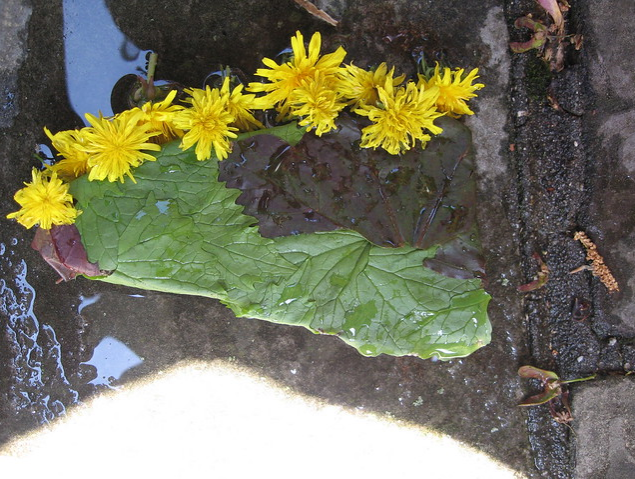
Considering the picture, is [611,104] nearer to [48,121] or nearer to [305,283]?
[305,283]

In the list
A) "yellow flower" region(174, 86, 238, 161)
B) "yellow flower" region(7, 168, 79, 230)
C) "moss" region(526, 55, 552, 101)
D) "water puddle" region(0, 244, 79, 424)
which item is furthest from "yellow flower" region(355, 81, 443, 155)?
"water puddle" region(0, 244, 79, 424)

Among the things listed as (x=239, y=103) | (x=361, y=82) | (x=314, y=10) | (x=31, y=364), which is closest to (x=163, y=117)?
(x=239, y=103)

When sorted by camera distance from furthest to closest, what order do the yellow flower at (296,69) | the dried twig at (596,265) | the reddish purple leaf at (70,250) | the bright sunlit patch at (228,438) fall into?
1. the bright sunlit patch at (228,438)
2. the dried twig at (596,265)
3. the reddish purple leaf at (70,250)
4. the yellow flower at (296,69)

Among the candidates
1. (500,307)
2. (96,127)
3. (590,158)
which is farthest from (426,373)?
(96,127)

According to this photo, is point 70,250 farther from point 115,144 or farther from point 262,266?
point 262,266

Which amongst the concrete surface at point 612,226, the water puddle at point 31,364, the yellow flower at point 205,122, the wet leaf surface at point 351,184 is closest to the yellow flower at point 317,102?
the wet leaf surface at point 351,184

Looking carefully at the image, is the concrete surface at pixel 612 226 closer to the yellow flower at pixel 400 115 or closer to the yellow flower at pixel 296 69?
the yellow flower at pixel 400 115
